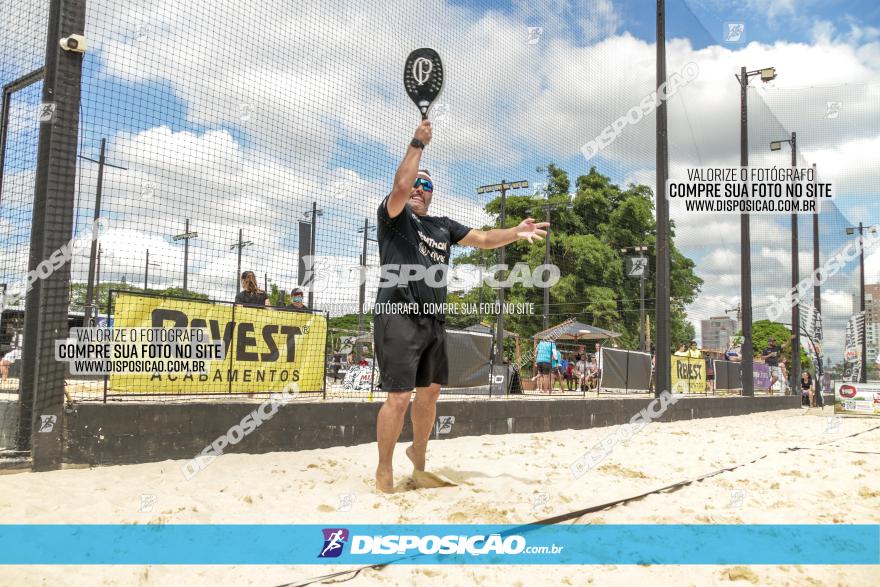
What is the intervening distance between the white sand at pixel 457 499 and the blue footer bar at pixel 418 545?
83 mm

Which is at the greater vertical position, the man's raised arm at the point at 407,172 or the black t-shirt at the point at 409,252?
the man's raised arm at the point at 407,172

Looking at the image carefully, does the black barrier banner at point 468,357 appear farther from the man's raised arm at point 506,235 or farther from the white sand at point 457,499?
the man's raised arm at point 506,235

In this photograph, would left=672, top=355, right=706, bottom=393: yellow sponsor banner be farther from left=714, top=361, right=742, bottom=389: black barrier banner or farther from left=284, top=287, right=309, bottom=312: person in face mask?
left=284, top=287, right=309, bottom=312: person in face mask

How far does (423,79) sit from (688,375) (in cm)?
1408

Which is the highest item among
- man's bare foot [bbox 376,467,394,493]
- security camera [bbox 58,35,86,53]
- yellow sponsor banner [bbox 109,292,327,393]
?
security camera [bbox 58,35,86,53]

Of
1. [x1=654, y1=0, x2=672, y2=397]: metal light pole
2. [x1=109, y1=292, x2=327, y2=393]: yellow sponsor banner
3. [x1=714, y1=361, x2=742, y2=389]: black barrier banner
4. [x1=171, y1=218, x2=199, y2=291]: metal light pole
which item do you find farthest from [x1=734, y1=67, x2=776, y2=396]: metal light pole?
[x1=171, y1=218, x2=199, y2=291]: metal light pole

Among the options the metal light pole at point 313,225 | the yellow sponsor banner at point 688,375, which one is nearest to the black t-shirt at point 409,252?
the metal light pole at point 313,225

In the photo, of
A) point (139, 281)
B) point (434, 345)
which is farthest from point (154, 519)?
point (139, 281)

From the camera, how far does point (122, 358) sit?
179 inches

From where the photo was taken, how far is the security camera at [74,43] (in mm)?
3990

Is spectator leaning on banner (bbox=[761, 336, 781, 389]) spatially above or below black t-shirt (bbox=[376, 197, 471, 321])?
below

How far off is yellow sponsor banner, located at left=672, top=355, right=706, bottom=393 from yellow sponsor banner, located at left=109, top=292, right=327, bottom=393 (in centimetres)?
1051

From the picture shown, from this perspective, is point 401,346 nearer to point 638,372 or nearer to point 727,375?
point 638,372

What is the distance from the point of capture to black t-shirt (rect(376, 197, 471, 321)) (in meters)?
3.45
